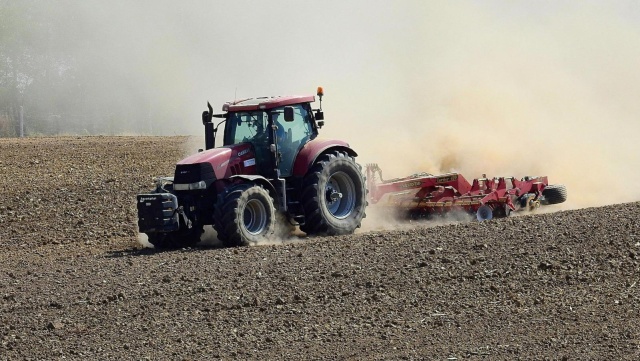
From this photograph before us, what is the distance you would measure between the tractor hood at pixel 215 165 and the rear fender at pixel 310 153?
2.20 feet

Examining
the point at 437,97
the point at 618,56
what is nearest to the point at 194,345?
the point at 437,97

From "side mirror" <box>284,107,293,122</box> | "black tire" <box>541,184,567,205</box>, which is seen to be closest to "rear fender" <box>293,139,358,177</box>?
"side mirror" <box>284,107,293,122</box>

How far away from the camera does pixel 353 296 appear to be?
9844mm

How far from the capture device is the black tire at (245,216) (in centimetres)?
1345

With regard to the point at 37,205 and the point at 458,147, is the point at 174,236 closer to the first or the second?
the point at 37,205

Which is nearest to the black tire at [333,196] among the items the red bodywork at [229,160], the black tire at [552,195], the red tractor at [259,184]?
the red tractor at [259,184]

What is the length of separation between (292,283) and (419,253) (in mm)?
1805

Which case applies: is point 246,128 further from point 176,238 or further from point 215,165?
Answer: point 176,238

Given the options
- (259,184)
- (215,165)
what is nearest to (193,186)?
(215,165)

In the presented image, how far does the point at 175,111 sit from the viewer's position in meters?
37.5

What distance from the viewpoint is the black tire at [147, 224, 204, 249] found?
47.0ft

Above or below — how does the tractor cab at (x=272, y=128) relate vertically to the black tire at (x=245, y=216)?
above

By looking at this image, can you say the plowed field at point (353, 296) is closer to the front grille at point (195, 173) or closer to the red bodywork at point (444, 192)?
the front grille at point (195, 173)

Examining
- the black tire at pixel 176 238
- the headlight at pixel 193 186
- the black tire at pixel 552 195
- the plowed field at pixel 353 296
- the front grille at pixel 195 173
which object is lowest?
the plowed field at pixel 353 296
